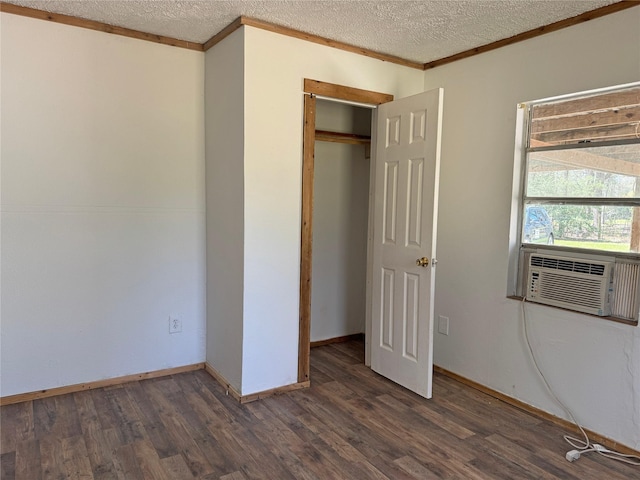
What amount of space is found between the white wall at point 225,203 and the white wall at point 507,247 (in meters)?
1.54

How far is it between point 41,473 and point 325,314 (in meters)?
2.46

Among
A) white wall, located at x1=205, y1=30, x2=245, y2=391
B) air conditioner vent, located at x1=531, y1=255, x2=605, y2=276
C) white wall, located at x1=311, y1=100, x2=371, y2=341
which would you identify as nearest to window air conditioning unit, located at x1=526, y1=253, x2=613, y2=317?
air conditioner vent, located at x1=531, y1=255, x2=605, y2=276

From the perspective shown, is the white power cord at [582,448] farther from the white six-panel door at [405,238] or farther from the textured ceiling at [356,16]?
the textured ceiling at [356,16]

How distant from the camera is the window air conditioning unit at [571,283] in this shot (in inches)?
99.1

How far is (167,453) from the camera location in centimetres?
231

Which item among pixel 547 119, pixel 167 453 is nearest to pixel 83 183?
pixel 167 453

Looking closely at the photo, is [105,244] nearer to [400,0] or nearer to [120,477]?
[120,477]

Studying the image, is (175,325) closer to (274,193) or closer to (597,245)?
(274,193)

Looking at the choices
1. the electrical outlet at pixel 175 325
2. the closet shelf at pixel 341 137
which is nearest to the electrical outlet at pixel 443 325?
the closet shelf at pixel 341 137

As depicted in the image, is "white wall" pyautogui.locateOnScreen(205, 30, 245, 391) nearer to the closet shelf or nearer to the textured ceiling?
the textured ceiling

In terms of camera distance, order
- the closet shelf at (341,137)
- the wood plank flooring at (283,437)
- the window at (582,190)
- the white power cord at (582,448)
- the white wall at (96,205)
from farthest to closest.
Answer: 1. the closet shelf at (341,137)
2. the white wall at (96,205)
3. the window at (582,190)
4. the white power cord at (582,448)
5. the wood plank flooring at (283,437)

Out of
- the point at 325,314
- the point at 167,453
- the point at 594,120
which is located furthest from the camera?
the point at 325,314

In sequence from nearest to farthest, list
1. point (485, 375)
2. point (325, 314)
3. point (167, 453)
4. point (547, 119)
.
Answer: point (167, 453), point (547, 119), point (485, 375), point (325, 314)

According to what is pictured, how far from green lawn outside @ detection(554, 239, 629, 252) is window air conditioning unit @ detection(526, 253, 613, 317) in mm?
92
